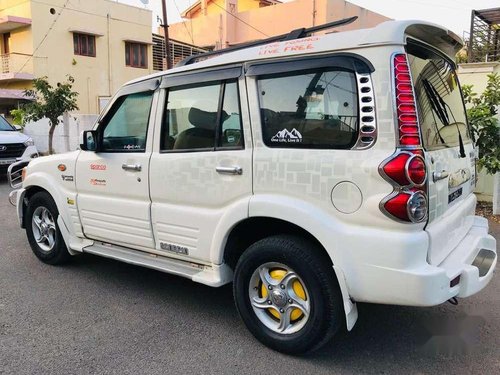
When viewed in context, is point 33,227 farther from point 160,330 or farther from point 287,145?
point 287,145

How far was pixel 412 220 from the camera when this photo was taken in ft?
8.62

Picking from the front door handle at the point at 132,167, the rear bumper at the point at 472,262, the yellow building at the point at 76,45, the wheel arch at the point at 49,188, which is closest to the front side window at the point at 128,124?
the front door handle at the point at 132,167

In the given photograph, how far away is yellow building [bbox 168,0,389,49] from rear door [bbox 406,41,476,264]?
816 inches

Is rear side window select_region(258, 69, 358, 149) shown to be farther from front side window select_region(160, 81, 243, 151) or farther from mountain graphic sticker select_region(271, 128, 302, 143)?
front side window select_region(160, 81, 243, 151)

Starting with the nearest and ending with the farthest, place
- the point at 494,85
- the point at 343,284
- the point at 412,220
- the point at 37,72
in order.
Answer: the point at 412,220
the point at 343,284
the point at 494,85
the point at 37,72

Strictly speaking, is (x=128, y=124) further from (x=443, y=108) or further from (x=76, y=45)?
(x=76, y=45)

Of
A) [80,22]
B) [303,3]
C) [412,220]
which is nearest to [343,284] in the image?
[412,220]

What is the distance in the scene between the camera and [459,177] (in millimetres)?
3346

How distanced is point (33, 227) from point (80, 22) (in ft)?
79.2

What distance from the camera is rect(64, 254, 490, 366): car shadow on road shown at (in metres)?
3.21

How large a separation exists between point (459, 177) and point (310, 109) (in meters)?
1.24

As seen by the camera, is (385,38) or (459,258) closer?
(385,38)

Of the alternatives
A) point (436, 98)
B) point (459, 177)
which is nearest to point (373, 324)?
point (459, 177)

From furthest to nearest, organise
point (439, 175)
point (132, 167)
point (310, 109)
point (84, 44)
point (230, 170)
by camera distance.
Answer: point (84, 44)
point (132, 167)
point (230, 170)
point (310, 109)
point (439, 175)
